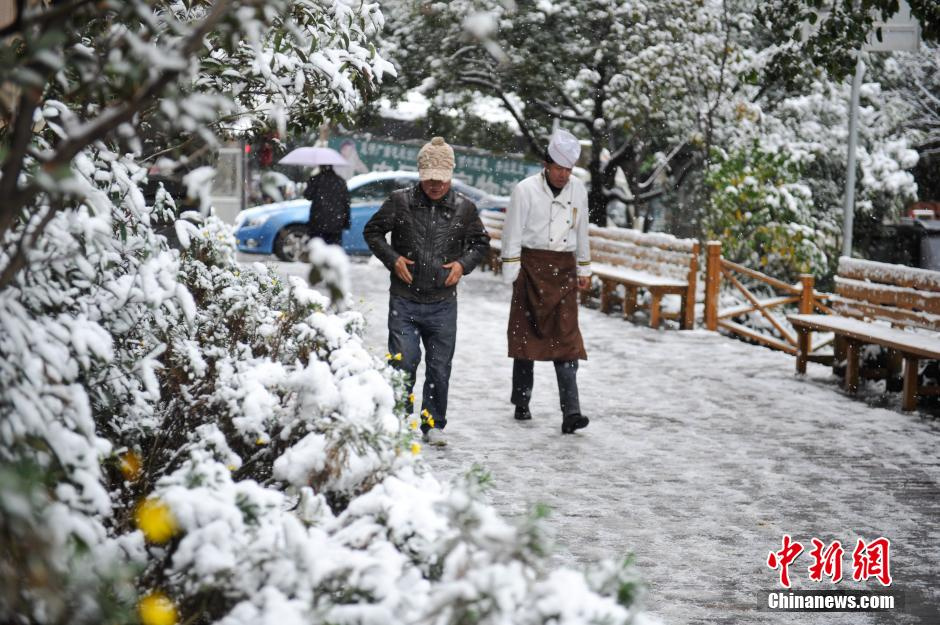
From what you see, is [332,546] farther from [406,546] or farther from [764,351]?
[764,351]

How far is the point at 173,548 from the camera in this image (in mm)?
3084

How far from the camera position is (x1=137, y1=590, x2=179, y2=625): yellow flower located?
8.23ft

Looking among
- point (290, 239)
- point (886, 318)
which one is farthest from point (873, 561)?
point (290, 239)

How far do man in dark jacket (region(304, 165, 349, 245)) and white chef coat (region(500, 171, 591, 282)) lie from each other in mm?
9243

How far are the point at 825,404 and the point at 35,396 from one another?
26.3ft

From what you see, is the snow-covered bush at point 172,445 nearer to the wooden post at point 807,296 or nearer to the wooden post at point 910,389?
the wooden post at point 910,389

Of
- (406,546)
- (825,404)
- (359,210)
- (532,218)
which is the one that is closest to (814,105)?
(359,210)

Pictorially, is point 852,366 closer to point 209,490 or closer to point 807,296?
point 807,296

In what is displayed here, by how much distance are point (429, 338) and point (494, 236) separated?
1550cm

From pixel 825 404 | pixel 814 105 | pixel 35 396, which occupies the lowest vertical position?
pixel 825 404

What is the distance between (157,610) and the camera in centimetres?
254

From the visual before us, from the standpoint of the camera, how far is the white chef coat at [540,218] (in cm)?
806

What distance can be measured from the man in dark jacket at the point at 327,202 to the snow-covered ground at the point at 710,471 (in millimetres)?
5941

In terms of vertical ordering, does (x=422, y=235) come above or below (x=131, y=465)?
above
